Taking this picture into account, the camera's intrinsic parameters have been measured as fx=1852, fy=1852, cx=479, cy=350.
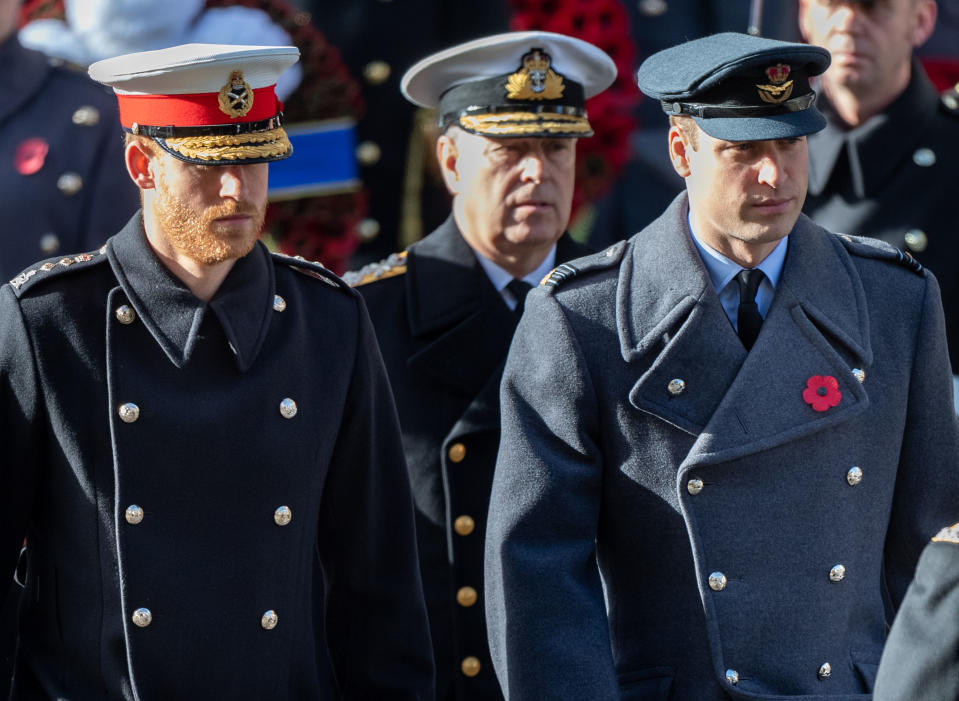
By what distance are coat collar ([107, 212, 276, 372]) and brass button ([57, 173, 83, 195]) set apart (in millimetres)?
1864

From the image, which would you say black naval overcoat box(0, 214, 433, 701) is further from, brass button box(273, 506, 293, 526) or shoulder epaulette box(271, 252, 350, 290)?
shoulder epaulette box(271, 252, 350, 290)

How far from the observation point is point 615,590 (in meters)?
3.96

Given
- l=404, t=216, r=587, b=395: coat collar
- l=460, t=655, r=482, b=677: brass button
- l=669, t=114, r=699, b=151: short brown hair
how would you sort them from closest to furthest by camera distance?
l=669, t=114, r=699, b=151: short brown hair
l=460, t=655, r=482, b=677: brass button
l=404, t=216, r=587, b=395: coat collar

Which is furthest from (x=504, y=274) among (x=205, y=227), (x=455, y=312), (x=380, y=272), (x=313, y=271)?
(x=205, y=227)

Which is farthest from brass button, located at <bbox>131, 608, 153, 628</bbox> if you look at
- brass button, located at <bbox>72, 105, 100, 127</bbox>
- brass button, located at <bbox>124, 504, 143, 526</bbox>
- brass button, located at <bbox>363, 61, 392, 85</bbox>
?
brass button, located at <bbox>363, 61, 392, 85</bbox>

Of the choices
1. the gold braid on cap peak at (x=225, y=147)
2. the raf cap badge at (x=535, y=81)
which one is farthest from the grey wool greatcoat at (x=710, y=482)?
the raf cap badge at (x=535, y=81)

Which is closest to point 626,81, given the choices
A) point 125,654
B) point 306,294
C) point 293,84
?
point 293,84

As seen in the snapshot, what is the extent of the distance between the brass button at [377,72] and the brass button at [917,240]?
73.8 inches

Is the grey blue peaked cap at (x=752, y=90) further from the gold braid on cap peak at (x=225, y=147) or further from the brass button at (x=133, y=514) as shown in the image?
the brass button at (x=133, y=514)

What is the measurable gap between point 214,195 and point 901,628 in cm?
162

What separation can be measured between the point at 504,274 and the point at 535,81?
0.55 metres

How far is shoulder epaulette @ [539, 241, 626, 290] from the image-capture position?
400 cm

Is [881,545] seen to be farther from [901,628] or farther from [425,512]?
[425,512]

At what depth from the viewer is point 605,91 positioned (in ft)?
21.6
